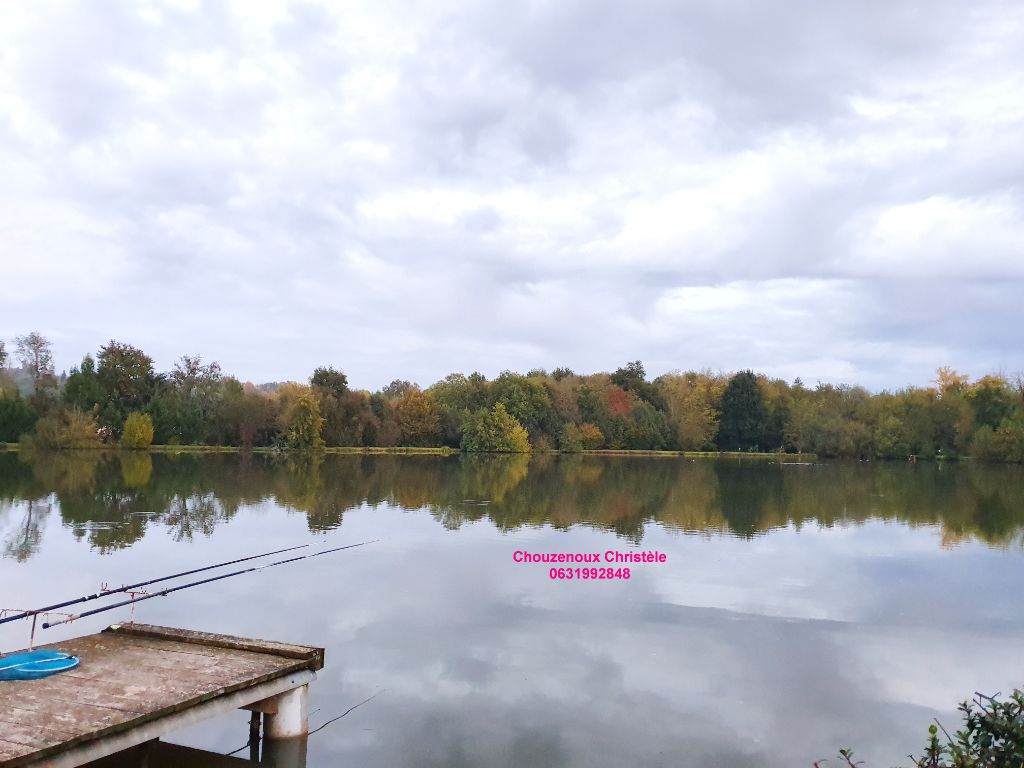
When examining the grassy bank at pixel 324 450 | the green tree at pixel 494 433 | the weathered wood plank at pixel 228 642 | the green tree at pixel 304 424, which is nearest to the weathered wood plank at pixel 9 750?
the weathered wood plank at pixel 228 642

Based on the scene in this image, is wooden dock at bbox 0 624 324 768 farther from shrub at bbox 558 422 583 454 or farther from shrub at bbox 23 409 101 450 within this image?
shrub at bbox 558 422 583 454

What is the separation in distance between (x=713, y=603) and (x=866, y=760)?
515 cm

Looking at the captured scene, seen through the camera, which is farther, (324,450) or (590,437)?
(590,437)

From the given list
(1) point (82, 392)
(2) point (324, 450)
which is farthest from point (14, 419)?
(2) point (324, 450)

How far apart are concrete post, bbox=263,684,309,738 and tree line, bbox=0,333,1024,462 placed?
48739mm

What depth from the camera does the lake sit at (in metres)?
6.78

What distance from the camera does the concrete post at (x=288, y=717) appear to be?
6.31 meters

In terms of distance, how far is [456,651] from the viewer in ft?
29.2

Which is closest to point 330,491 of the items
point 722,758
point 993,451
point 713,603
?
point 713,603

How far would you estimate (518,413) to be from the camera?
66.4m

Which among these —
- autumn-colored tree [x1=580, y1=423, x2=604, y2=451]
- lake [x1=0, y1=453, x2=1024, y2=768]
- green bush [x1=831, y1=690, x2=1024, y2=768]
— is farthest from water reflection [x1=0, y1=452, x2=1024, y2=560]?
autumn-colored tree [x1=580, y1=423, x2=604, y2=451]

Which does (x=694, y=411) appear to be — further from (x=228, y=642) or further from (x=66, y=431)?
(x=228, y=642)

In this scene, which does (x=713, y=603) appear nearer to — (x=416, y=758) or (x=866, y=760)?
(x=866, y=760)

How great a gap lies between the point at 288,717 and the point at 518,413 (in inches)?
2368
